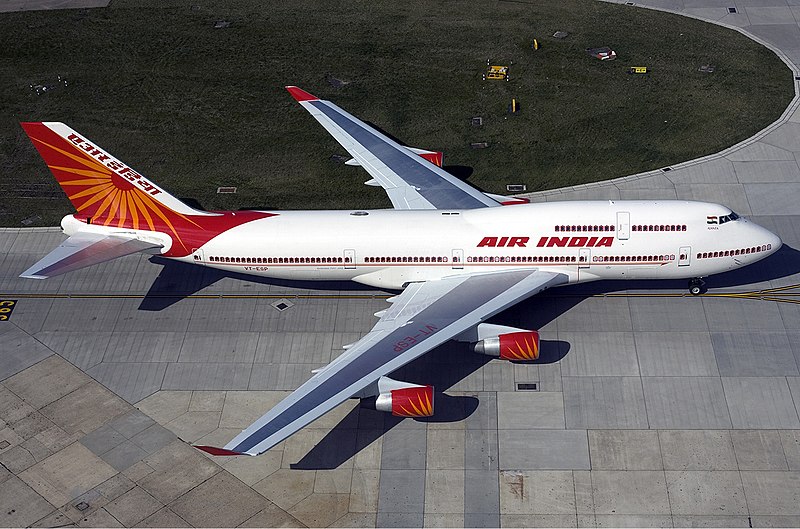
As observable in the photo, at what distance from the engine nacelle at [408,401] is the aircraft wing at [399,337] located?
48.4 inches

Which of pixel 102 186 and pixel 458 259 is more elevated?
pixel 102 186

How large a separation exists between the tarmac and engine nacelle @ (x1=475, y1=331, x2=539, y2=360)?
1965mm

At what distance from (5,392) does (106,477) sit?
890 centimetres

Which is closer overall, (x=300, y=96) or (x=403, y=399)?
(x=403, y=399)

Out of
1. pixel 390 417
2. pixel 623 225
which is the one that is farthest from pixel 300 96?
pixel 390 417

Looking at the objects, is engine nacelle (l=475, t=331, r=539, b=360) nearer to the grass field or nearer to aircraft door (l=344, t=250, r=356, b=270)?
aircraft door (l=344, t=250, r=356, b=270)

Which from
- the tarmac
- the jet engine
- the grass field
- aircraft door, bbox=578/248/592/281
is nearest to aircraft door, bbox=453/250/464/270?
the tarmac

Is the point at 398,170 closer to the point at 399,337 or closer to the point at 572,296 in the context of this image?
the point at 572,296

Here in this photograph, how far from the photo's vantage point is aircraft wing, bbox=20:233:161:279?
4419 centimetres

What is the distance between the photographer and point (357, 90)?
66.4m

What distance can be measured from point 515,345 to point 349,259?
412 inches

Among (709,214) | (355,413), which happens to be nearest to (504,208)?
(709,214)

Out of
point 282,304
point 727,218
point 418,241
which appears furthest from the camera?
point 282,304

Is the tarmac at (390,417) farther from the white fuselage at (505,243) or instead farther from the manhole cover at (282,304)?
the white fuselage at (505,243)
